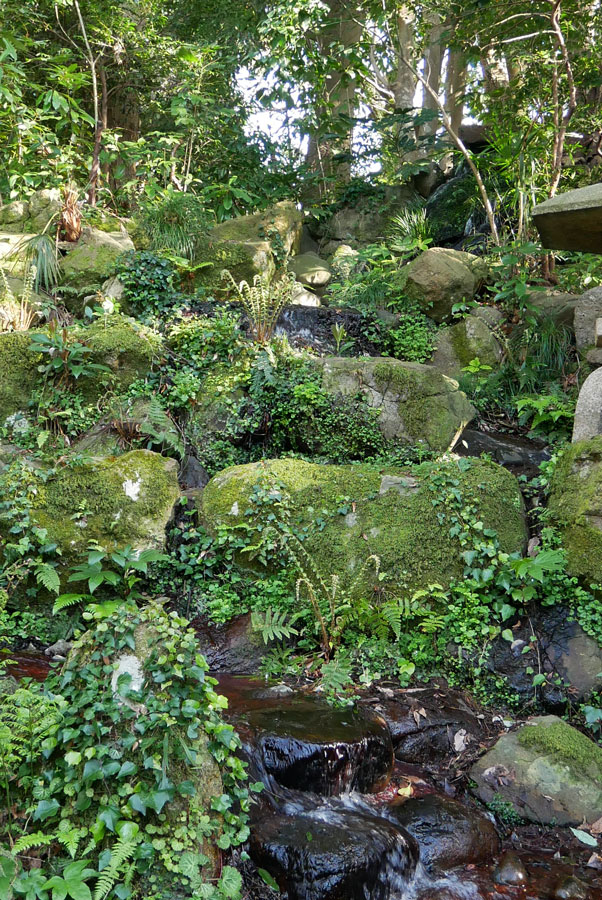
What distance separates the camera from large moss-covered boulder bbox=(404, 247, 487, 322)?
29.5 feet

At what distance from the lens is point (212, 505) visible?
19.0ft

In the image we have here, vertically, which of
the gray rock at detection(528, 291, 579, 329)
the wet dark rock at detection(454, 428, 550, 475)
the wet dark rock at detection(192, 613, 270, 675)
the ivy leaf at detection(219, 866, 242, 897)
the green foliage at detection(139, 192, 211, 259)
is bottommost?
the wet dark rock at detection(192, 613, 270, 675)

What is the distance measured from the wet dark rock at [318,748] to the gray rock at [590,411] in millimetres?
3228

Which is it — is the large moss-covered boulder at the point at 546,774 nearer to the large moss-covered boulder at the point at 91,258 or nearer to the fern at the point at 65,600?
the fern at the point at 65,600

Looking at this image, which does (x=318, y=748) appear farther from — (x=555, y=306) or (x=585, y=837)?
(x=555, y=306)

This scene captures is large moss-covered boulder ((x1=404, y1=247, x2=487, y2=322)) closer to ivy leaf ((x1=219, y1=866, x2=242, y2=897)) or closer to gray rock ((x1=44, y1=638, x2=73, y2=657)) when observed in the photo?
gray rock ((x1=44, y1=638, x2=73, y2=657))

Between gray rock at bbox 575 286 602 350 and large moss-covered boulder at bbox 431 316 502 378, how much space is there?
3.55 ft

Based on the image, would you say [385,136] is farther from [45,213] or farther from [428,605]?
[428,605]

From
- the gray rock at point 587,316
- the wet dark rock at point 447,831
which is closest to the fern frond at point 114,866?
the wet dark rock at point 447,831

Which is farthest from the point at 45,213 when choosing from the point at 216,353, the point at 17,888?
the point at 17,888

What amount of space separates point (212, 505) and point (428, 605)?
2035 millimetres

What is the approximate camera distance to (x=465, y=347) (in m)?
8.61

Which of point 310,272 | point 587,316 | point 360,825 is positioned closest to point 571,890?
point 360,825

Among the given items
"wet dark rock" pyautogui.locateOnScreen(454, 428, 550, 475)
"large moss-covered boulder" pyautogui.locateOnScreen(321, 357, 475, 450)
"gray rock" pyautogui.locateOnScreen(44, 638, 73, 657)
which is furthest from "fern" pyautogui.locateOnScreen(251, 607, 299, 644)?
"wet dark rock" pyautogui.locateOnScreen(454, 428, 550, 475)
